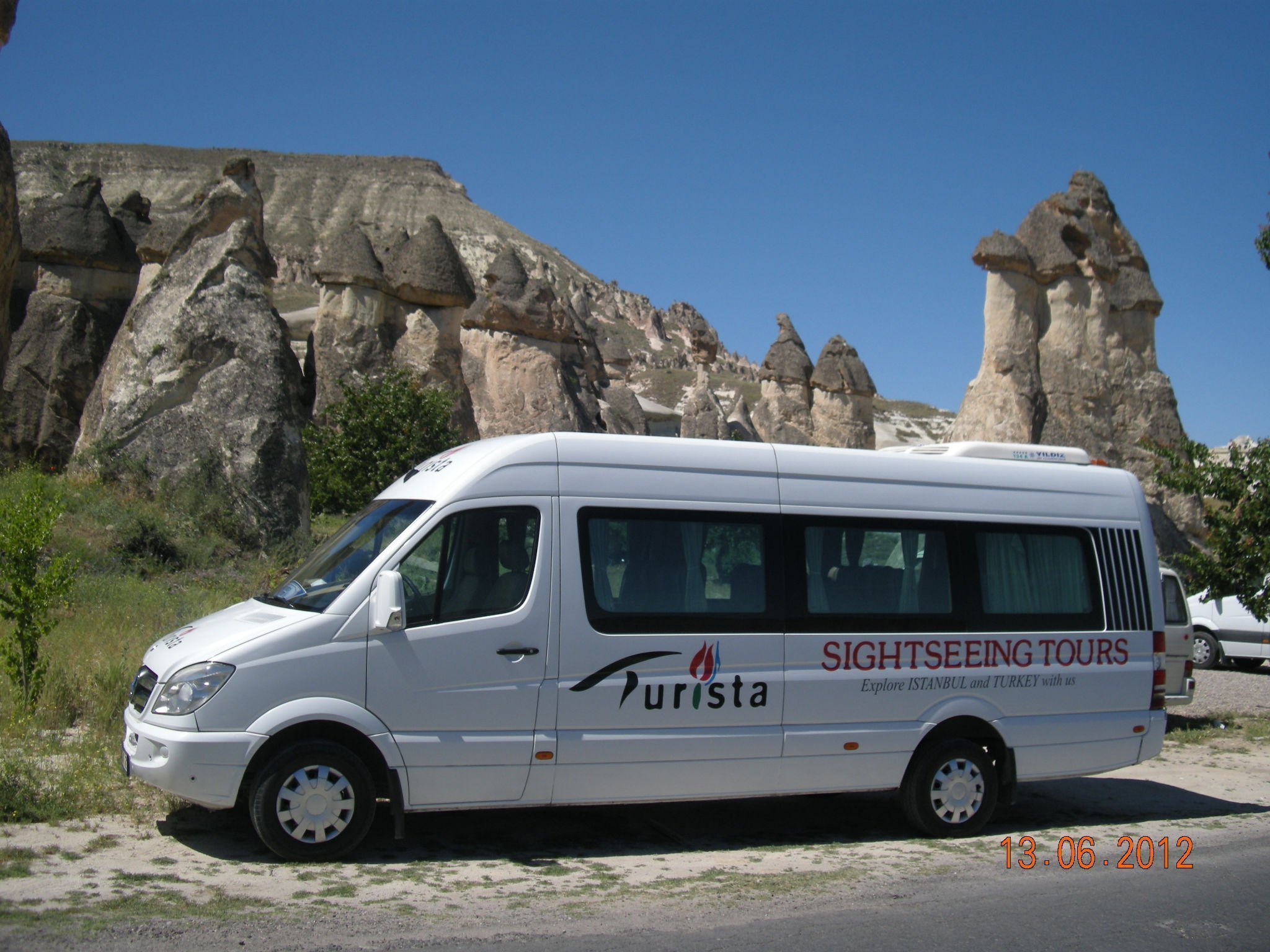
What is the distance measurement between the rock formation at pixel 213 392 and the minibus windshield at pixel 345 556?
8299mm

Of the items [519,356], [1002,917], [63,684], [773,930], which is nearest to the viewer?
[773,930]

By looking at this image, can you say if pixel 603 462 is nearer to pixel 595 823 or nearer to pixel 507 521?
pixel 507 521

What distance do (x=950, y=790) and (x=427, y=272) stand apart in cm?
2196

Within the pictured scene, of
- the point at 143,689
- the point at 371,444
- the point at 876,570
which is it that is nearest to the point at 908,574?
the point at 876,570

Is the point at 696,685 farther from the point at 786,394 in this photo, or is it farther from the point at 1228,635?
the point at 786,394

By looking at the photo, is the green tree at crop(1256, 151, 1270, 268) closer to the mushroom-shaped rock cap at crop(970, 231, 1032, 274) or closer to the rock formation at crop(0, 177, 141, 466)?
the mushroom-shaped rock cap at crop(970, 231, 1032, 274)

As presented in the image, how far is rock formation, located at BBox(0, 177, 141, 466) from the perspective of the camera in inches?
917

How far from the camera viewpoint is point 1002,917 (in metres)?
5.80

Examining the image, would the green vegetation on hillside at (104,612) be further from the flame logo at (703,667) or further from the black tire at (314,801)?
the flame logo at (703,667)

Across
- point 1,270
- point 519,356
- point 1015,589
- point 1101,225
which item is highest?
point 1101,225

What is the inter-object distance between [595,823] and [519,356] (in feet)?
73.8

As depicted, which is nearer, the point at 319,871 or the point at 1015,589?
the point at 319,871

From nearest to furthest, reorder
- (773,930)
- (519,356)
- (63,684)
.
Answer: (773,930) < (63,684) < (519,356)

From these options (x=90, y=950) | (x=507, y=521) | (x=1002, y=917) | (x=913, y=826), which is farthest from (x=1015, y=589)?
(x=90, y=950)
